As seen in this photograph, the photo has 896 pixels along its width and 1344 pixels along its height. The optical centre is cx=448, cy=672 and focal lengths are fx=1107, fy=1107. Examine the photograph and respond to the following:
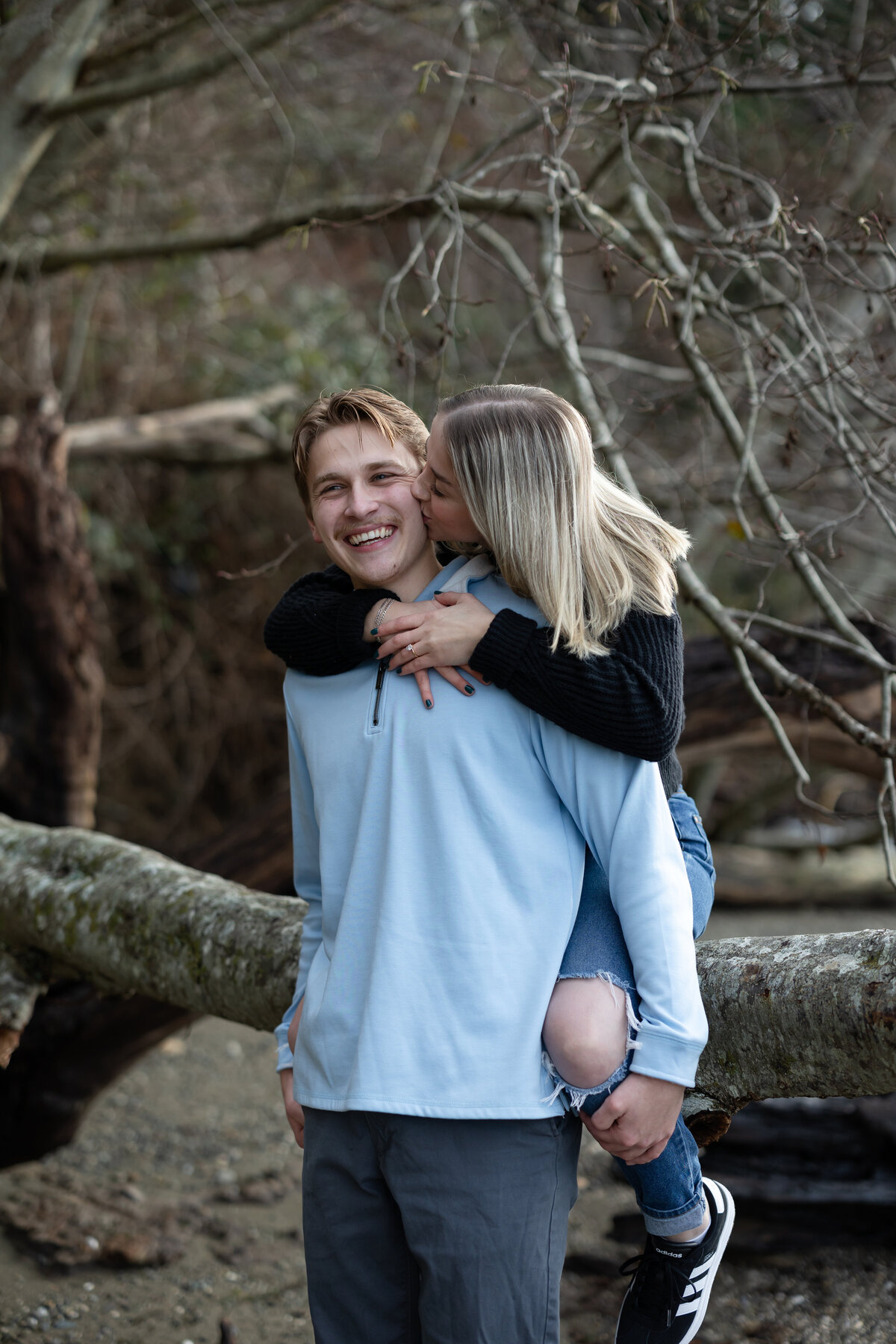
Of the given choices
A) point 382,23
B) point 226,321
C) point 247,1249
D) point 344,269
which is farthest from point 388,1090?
point 344,269

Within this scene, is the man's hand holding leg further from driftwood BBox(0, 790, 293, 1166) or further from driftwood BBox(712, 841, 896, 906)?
driftwood BBox(712, 841, 896, 906)

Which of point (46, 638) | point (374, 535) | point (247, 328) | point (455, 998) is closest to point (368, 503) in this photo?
point (374, 535)

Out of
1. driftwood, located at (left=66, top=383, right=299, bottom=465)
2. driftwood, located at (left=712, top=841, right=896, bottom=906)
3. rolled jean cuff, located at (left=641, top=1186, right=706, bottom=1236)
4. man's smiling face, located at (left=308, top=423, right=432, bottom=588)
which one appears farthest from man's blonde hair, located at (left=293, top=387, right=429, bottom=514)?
driftwood, located at (left=712, top=841, right=896, bottom=906)

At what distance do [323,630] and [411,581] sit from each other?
167mm

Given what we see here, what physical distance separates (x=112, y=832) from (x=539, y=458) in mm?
5605

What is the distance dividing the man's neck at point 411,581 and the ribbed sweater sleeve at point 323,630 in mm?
13

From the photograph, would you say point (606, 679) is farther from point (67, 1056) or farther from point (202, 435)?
point (202, 435)

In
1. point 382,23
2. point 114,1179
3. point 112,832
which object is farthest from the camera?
point 112,832

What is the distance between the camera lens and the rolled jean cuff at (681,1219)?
1596 mm

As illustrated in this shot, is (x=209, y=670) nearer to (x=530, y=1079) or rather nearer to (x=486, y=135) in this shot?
(x=486, y=135)

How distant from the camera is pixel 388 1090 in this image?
55.6 inches

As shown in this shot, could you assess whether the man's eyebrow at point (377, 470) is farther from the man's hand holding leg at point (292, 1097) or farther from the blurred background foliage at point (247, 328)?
the blurred background foliage at point (247, 328)

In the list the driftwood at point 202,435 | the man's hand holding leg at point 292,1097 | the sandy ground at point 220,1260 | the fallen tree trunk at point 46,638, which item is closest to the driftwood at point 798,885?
the sandy ground at point 220,1260

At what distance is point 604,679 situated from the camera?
1.43 meters
